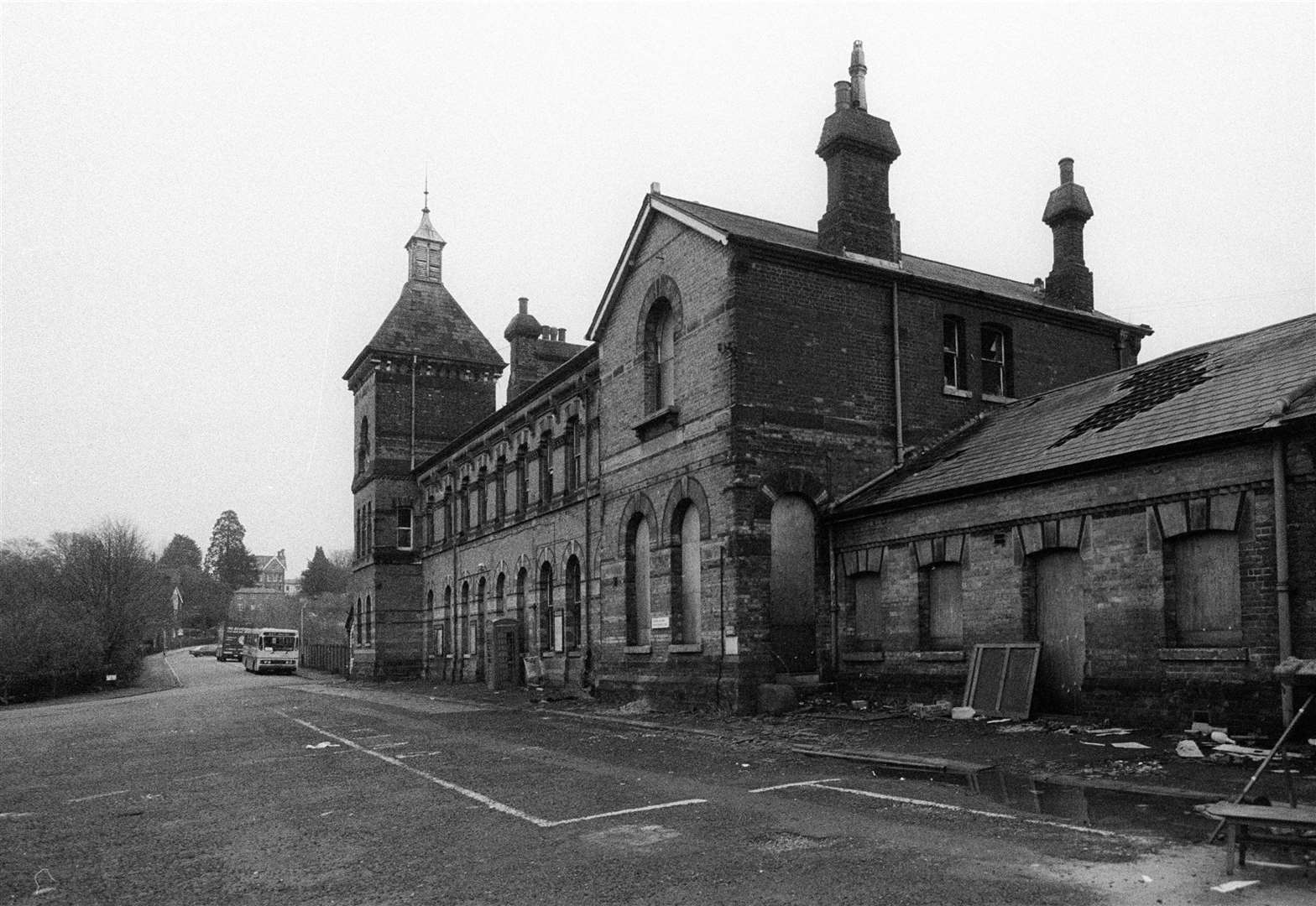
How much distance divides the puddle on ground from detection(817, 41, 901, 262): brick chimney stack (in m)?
12.6

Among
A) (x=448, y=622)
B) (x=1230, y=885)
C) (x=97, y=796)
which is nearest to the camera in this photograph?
(x=1230, y=885)

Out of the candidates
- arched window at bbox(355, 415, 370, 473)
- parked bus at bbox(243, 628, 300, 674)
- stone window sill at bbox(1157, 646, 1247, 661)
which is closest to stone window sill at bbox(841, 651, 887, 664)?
stone window sill at bbox(1157, 646, 1247, 661)

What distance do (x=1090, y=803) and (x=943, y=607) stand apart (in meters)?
8.27

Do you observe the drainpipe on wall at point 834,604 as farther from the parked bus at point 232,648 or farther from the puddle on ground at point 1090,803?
the parked bus at point 232,648

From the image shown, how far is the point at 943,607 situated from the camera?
58.1 ft

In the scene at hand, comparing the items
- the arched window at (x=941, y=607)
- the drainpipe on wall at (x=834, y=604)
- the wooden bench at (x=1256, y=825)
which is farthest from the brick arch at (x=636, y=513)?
the wooden bench at (x=1256, y=825)

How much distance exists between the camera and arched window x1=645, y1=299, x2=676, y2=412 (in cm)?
2230

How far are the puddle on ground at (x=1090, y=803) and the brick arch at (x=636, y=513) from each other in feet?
36.2

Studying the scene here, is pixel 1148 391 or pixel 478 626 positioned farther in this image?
pixel 478 626

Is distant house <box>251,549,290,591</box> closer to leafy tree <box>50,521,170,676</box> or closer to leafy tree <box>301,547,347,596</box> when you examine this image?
leafy tree <box>301,547,347,596</box>

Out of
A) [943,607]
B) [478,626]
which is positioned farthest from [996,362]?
[478,626]

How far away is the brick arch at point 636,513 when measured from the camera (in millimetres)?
22062

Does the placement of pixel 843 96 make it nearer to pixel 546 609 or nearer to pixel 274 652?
pixel 546 609

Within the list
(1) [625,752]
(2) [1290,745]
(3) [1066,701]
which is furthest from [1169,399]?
(1) [625,752]
